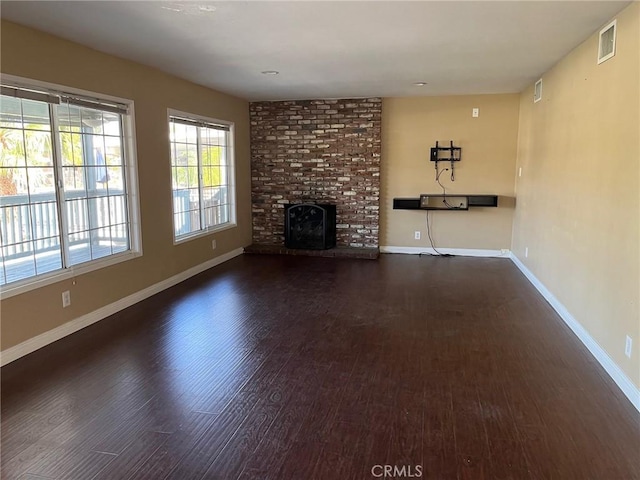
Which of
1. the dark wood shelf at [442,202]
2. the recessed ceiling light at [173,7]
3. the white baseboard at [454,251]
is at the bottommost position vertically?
the white baseboard at [454,251]

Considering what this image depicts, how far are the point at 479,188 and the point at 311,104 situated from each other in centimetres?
285

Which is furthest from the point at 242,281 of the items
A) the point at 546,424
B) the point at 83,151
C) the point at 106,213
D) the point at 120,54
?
the point at 546,424

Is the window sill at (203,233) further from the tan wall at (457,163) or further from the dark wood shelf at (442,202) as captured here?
the dark wood shelf at (442,202)

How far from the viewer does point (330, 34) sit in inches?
134

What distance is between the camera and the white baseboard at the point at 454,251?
682cm

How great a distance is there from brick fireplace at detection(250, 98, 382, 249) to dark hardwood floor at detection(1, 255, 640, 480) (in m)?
2.78

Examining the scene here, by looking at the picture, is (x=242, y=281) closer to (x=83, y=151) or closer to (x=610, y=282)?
(x=83, y=151)

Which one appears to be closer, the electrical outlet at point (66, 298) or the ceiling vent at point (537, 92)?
the electrical outlet at point (66, 298)

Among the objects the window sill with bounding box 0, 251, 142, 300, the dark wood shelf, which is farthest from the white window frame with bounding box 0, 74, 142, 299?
the dark wood shelf

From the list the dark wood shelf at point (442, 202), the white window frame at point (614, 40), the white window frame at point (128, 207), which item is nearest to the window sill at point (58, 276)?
the white window frame at point (128, 207)

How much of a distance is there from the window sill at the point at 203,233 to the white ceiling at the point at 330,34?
6.14 feet

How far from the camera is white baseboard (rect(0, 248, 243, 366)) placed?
10.6 ft

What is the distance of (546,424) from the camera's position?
243 centimetres

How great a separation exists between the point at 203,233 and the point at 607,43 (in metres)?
4.71
